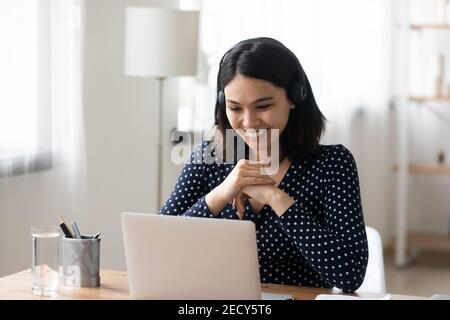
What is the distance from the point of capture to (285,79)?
2146 millimetres

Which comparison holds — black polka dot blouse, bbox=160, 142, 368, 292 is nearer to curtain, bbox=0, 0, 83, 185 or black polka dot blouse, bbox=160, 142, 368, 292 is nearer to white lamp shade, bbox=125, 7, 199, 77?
curtain, bbox=0, 0, 83, 185

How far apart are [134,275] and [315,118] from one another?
0.73 meters

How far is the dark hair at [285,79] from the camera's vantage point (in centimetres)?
213

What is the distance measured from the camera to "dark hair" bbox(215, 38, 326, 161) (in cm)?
213

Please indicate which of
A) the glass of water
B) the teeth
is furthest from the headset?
the glass of water

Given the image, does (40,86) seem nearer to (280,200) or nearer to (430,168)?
(280,200)

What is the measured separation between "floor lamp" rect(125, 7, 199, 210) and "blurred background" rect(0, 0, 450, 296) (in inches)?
0.5

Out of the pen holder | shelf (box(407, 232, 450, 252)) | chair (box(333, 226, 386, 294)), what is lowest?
shelf (box(407, 232, 450, 252))

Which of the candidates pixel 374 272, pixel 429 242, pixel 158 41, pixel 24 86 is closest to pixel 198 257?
pixel 374 272

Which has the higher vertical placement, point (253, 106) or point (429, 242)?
point (253, 106)

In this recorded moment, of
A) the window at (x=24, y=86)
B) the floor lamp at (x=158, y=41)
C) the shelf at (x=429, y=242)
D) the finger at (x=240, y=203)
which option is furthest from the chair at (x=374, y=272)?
the shelf at (x=429, y=242)

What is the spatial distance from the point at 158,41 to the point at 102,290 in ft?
5.63

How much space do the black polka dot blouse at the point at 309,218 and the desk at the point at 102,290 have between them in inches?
3.1
